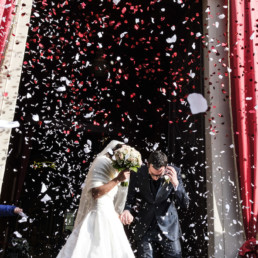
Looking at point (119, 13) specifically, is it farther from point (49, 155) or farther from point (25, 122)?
point (49, 155)

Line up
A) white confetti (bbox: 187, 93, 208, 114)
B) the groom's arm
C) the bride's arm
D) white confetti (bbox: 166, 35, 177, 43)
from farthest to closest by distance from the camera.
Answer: white confetti (bbox: 166, 35, 177, 43), white confetti (bbox: 187, 93, 208, 114), the groom's arm, the bride's arm

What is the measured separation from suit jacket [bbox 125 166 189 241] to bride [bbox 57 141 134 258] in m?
0.15

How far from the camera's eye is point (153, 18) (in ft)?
15.7

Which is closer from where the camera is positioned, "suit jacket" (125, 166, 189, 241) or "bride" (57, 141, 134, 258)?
"bride" (57, 141, 134, 258)

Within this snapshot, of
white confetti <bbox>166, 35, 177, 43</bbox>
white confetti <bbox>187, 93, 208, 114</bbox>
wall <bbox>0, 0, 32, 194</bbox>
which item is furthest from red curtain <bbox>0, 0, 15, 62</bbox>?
white confetti <bbox>166, 35, 177, 43</bbox>

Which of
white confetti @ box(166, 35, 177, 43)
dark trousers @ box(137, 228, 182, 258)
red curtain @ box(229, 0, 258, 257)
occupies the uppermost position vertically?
white confetti @ box(166, 35, 177, 43)

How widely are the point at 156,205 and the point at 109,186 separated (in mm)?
547

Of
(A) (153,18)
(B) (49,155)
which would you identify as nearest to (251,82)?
(A) (153,18)

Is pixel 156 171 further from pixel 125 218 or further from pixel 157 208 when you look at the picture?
pixel 125 218

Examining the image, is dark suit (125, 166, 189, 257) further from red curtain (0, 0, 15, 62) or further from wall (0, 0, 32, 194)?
red curtain (0, 0, 15, 62)

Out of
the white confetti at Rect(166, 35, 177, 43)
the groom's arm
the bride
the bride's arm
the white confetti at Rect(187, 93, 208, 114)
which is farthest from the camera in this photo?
the white confetti at Rect(166, 35, 177, 43)

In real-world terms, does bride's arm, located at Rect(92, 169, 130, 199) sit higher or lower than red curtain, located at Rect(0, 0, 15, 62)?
lower

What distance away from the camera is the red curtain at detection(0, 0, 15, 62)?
2668 mm

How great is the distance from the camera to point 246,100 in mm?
3197
